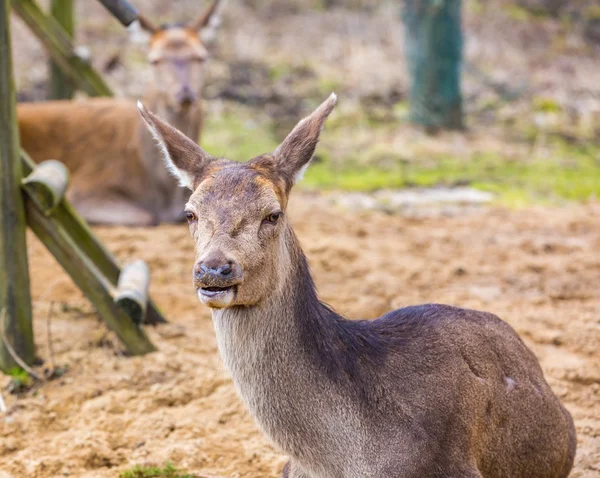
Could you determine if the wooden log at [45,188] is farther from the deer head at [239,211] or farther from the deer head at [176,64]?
the deer head at [176,64]

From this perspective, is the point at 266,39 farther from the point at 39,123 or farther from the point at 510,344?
the point at 510,344

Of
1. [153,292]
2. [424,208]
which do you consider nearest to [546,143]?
[424,208]

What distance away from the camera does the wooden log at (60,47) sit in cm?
800

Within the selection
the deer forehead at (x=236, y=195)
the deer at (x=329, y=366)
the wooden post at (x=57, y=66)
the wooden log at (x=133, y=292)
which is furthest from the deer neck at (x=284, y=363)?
the wooden post at (x=57, y=66)

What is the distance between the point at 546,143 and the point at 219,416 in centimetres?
890

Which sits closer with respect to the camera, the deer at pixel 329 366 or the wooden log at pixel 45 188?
the deer at pixel 329 366

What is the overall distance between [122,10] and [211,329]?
2.29 metres

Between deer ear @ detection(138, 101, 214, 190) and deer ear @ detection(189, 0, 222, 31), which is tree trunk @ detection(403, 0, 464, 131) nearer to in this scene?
deer ear @ detection(189, 0, 222, 31)

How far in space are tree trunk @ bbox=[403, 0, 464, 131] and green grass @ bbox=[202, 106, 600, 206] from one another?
704 millimetres

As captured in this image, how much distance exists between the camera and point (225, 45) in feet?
53.9

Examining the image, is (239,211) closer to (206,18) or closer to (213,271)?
(213,271)

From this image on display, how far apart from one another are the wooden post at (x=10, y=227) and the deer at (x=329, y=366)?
159cm

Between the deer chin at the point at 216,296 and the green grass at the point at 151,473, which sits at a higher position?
the deer chin at the point at 216,296

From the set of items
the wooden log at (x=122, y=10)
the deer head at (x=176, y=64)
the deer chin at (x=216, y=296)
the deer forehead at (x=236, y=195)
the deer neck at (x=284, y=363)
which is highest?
the wooden log at (x=122, y=10)
